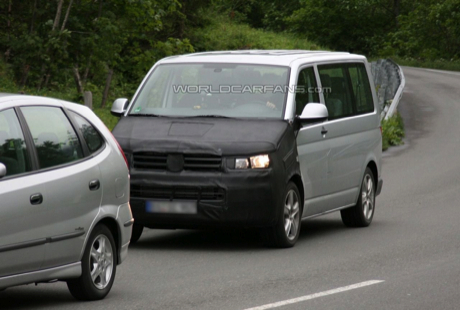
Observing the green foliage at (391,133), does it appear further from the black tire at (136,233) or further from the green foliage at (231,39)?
the green foliage at (231,39)

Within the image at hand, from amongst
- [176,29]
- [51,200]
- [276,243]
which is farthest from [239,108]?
[176,29]

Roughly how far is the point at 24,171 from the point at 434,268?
410 cm

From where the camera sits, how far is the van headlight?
1025 cm

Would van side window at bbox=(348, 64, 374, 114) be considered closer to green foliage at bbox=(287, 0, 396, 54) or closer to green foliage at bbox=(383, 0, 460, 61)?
green foliage at bbox=(383, 0, 460, 61)

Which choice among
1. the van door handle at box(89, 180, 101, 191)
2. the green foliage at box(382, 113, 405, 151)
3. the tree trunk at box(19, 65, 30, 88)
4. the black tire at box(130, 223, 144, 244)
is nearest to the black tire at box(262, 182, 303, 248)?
the black tire at box(130, 223, 144, 244)

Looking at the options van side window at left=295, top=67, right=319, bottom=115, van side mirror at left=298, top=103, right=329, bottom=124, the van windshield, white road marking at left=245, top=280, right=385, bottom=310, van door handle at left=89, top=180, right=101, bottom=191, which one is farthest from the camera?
van side window at left=295, top=67, right=319, bottom=115

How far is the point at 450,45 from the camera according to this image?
73.1 metres

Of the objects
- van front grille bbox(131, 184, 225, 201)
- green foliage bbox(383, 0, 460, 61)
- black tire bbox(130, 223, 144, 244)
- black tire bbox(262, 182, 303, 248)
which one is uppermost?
van front grille bbox(131, 184, 225, 201)

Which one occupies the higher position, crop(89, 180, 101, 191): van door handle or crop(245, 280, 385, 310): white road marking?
crop(89, 180, 101, 191): van door handle

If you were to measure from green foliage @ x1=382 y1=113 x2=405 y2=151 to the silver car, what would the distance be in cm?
1630

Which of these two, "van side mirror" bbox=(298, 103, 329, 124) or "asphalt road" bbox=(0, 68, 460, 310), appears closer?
"asphalt road" bbox=(0, 68, 460, 310)

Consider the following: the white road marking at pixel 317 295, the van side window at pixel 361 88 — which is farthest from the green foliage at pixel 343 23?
the white road marking at pixel 317 295

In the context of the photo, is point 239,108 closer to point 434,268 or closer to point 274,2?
point 434,268

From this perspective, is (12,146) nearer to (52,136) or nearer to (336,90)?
(52,136)
